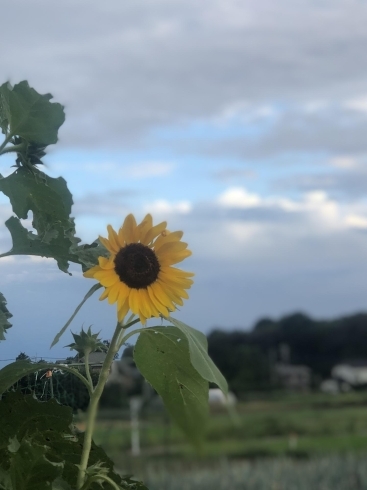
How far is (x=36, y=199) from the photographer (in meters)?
0.33

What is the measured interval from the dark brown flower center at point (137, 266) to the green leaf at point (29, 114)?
0.24ft

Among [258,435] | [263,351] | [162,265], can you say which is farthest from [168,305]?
[263,351]

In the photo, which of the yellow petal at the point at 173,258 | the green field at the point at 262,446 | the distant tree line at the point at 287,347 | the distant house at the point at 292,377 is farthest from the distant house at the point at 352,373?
the yellow petal at the point at 173,258

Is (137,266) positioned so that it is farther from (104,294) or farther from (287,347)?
(287,347)

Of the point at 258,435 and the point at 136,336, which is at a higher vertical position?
the point at 136,336

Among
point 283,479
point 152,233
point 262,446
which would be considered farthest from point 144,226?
point 262,446

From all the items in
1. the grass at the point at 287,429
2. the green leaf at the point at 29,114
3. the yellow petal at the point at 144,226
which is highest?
the green leaf at the point at 29,114

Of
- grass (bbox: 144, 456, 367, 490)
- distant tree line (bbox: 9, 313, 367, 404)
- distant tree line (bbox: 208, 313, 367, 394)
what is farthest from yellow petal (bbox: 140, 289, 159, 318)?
distant tree line (bbox: 208, 313, 367, 394)

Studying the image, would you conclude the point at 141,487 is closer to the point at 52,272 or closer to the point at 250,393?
the point at 52,272

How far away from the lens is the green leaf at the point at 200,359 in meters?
0.27

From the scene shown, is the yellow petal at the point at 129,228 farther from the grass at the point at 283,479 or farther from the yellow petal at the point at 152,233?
the grass at the point at 283,479

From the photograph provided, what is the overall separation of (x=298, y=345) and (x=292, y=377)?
62 cm

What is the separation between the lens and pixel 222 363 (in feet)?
28.8

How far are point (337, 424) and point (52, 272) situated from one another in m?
8.84
